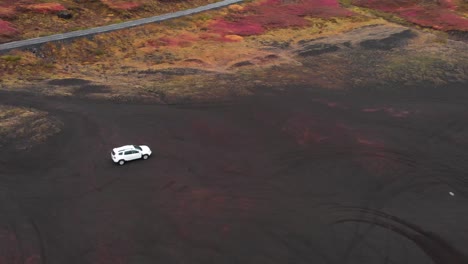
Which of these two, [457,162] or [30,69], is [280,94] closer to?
[457,162]

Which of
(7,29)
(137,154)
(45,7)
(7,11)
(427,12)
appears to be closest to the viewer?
(137,154)

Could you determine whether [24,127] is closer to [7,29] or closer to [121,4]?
[7,29]

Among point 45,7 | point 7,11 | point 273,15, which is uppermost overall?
point 273,15

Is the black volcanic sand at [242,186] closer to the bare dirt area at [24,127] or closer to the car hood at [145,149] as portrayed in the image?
the car hood at [145,149]

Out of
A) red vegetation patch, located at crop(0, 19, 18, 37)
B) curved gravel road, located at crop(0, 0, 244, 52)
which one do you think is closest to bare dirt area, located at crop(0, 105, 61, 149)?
curved gravel road, located at crop(0, 0, 244, 52)

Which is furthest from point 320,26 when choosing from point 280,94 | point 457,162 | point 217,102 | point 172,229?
point 172,229

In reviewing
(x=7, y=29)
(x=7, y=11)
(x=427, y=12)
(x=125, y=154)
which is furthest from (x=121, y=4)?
(x=427, y=12)

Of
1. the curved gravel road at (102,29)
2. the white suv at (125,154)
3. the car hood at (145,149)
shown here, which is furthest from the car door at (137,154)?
the curved gravel road at (102,29)
